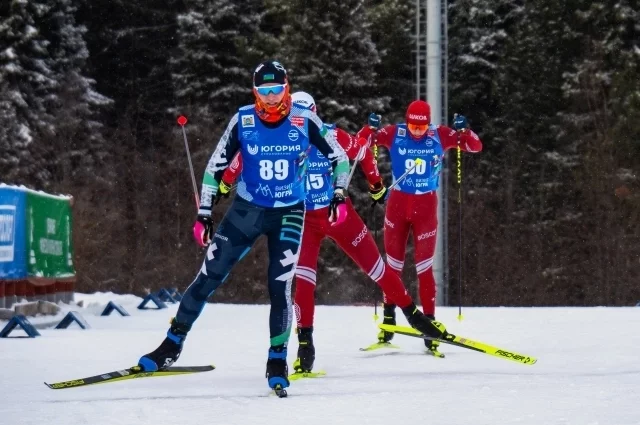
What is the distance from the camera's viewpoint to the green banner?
1406cm

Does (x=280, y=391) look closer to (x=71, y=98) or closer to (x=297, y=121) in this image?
(x=297, y=121)

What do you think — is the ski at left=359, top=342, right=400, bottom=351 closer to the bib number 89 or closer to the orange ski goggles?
the orange ski goggles

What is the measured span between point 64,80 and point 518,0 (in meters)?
13.6

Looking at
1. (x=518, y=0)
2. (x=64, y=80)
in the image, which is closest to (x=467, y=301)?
(x=518, y=0)

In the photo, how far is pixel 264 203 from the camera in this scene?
24.8 ft

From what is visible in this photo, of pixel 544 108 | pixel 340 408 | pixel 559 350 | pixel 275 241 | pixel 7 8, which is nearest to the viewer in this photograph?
pixel 340 408

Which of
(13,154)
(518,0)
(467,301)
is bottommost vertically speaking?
(467,301)

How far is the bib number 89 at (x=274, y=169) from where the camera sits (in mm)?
7504

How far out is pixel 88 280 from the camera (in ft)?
124

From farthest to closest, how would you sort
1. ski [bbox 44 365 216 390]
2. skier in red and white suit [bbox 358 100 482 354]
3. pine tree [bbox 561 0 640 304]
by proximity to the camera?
pine tree [bbox 561 0 640 304] → skier in red and white suit [bbox 358 100 482 354] → ski [bbox 44 365 216 390]

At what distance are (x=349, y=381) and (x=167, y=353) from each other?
3.66ft

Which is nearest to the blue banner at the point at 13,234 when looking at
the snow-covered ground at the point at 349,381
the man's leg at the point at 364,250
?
the snow-covered ground at the point at 349,381

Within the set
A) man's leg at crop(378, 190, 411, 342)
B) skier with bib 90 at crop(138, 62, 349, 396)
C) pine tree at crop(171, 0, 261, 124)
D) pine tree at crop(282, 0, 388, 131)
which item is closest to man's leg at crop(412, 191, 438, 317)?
man's leg at crop(378, 190, 411, 342)

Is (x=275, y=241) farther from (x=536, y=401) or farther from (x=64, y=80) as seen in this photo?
(x=64, y=80)
